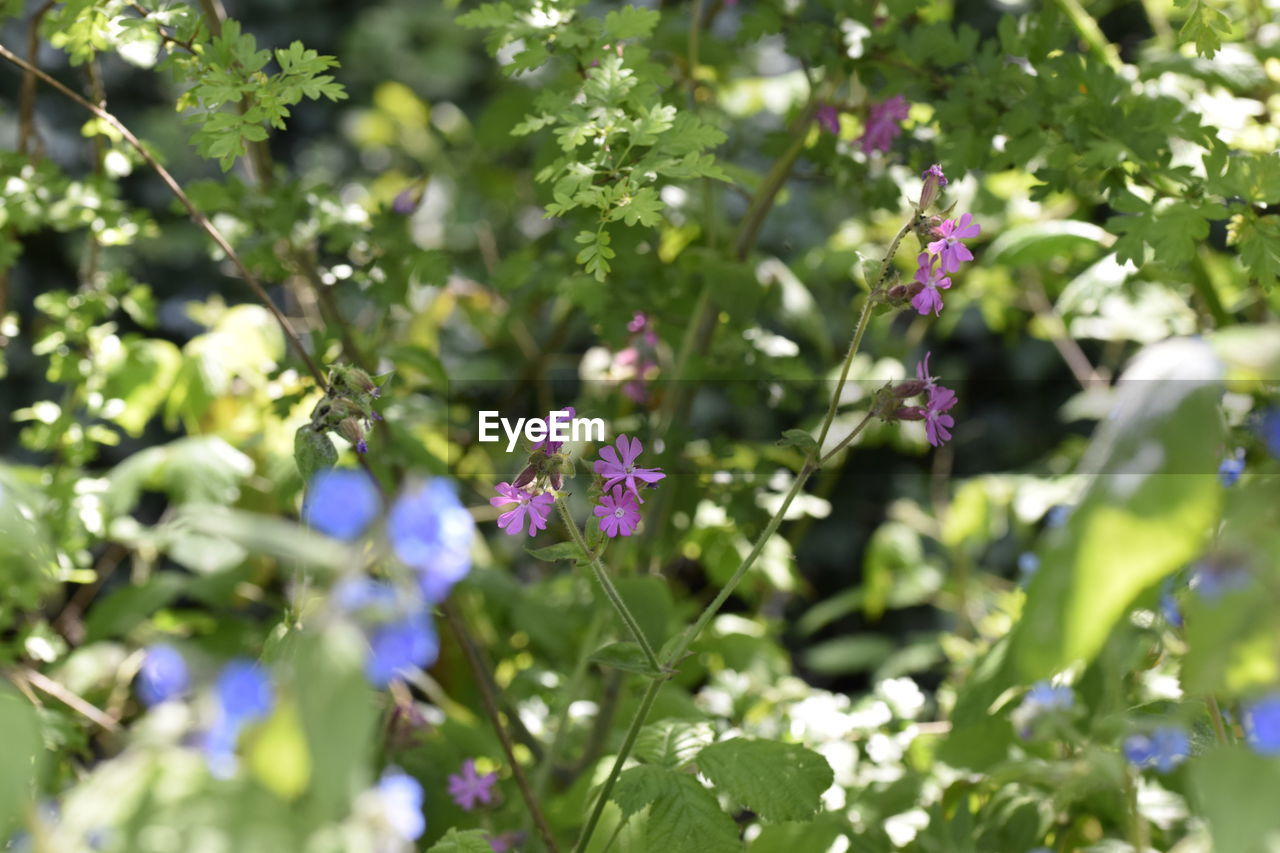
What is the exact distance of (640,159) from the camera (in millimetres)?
830

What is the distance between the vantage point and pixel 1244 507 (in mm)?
410

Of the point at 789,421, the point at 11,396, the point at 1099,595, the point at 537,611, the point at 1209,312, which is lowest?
the point at 11,396

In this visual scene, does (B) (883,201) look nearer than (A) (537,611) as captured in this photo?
Yes

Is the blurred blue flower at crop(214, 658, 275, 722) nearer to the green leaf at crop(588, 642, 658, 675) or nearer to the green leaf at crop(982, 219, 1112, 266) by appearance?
the green leaf at crop(588, 642, 658, 675)

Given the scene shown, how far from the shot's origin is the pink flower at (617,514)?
0.74 meters

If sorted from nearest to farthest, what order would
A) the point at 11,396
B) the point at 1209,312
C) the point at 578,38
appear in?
the point at 578,38 < the point at 1209,312 < the point at 11,396

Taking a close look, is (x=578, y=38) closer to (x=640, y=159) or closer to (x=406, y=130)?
(x=640, y=159)

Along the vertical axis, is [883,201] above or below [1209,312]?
above

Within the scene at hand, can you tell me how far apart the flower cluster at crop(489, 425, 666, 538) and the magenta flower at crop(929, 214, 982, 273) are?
0.79 ft

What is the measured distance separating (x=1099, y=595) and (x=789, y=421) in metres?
1.51

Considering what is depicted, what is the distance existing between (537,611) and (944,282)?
0.66m

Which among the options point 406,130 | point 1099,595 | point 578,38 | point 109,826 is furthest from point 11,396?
point 1099,595

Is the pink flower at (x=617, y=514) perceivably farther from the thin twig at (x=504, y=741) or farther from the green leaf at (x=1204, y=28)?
the green leaf at (x=1204, y=28)

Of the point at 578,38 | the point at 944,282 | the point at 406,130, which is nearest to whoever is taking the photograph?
the point at 944,282
